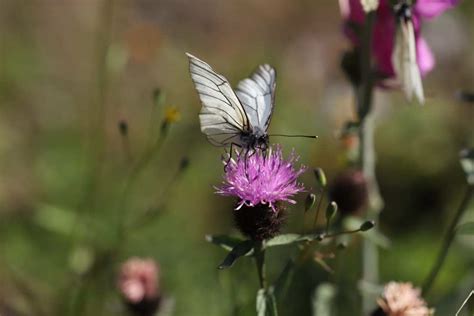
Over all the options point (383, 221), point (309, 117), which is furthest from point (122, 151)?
point (383, 221)

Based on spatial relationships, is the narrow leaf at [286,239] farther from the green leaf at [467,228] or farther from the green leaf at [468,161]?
the green leaf at [468,161]

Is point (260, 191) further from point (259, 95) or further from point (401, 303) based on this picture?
point (401, 303)

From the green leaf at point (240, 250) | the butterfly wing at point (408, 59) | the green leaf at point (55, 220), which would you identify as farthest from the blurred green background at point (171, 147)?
the green leaf at point (240, 250)

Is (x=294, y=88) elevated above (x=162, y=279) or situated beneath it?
elevated above

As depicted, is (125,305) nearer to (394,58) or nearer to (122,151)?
(394,58)

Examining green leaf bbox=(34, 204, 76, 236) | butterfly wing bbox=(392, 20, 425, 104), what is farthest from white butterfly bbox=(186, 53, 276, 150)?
green leaf bbox=(34, 204, 76, 236)

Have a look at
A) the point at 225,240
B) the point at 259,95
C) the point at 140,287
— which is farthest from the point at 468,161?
the point at 140,287

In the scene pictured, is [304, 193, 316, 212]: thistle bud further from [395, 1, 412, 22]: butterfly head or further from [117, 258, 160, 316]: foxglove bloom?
[117, 258, 160, 316]: foxglove bloom
